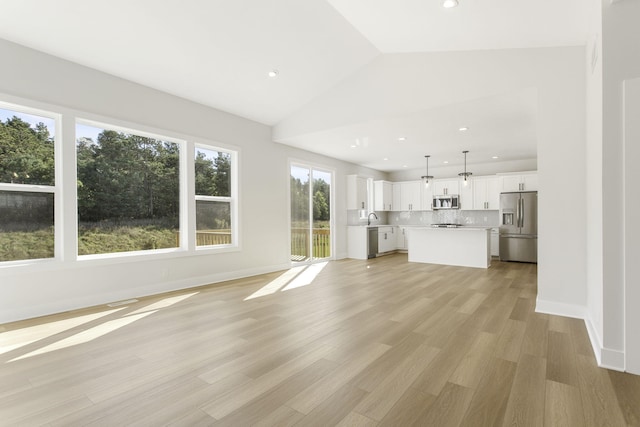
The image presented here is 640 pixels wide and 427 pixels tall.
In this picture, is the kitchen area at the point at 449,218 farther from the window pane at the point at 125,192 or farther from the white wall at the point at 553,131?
the window pane at the point at 125,192

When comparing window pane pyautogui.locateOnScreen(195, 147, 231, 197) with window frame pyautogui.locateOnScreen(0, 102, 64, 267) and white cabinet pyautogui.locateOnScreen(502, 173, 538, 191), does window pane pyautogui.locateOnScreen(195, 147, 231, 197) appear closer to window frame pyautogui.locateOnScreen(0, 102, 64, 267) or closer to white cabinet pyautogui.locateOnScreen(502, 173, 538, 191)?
window frame pyautogui.locateOnScreen(0, 102, 64, 267)

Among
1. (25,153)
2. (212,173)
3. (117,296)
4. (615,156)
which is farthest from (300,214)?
(615,156)

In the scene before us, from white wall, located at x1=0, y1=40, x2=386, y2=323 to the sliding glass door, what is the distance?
376mm

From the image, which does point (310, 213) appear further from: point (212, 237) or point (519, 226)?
point (519, 226)

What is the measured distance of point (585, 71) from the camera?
3.48 metres

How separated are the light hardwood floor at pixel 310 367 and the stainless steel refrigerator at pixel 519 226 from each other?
13.6 ft

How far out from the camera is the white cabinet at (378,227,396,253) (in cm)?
912

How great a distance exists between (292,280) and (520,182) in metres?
6.22

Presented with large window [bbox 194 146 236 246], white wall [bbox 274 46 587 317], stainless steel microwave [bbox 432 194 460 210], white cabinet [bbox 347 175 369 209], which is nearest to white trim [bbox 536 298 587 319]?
white wall [bbox 274 46 587 317]

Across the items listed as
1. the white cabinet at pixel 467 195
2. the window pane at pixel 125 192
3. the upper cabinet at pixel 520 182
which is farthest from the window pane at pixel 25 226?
the upper cabinet at pixel 520 182

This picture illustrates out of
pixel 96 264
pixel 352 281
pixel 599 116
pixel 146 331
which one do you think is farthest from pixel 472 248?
pixel 96 264

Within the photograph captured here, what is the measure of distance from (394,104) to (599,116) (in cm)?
263

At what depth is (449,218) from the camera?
31.5 ft

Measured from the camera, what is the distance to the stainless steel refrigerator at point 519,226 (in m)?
7.52
